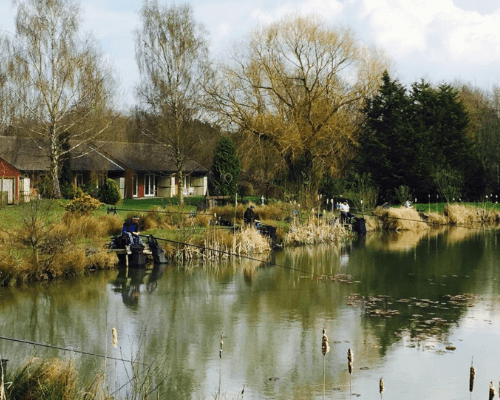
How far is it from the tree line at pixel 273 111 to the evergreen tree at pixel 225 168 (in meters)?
0.08

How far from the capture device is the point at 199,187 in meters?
54.4

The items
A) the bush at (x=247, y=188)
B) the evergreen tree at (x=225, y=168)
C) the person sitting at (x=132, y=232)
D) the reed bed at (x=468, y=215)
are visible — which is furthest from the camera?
the bush at (x=247, y=188)

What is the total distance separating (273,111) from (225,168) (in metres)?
4.07

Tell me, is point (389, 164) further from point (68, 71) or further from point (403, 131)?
point (68, 71)

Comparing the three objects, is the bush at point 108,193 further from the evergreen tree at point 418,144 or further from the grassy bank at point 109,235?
the evergreen tree at point 418,144

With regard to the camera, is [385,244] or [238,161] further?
[238,161]

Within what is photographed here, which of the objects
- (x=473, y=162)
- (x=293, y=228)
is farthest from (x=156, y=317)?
(x=473, y=162)

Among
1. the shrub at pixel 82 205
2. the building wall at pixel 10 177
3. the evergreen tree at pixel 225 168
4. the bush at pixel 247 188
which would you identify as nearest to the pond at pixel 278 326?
the shrub at pixel 82 205

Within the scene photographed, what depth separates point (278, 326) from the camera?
44.2ft

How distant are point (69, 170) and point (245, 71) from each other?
34.5 feet

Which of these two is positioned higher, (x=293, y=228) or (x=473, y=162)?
(x=473, y=162)

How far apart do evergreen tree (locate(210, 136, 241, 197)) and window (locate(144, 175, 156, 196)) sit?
10.4m

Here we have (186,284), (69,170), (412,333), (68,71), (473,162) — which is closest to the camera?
(412,333)

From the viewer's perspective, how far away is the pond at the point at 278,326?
10.1 meters
